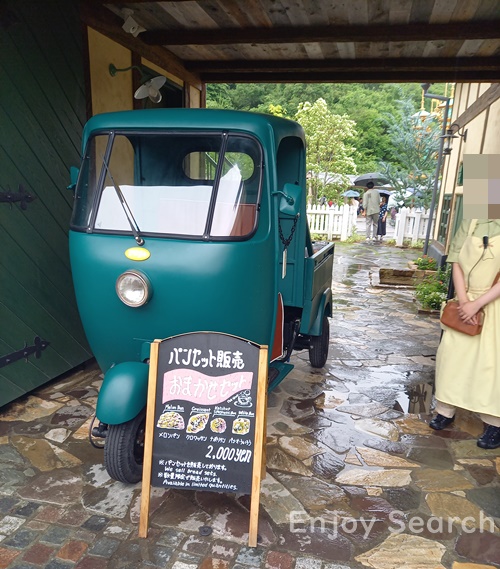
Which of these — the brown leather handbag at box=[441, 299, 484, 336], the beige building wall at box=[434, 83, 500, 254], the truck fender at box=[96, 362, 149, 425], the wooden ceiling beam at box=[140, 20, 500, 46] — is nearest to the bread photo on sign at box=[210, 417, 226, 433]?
the truck fender at box=[96, 362, 149, 425]

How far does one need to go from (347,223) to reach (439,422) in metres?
13.7

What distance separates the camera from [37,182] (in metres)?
4.12

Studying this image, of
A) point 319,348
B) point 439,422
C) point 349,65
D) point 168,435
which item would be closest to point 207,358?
point 168,435

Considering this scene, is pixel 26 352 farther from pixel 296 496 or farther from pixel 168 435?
pixel 296 496

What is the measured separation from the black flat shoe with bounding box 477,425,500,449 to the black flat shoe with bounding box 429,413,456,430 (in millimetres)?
309

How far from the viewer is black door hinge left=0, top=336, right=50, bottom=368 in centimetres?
391

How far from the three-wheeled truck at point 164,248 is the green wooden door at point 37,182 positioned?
0.93 metres

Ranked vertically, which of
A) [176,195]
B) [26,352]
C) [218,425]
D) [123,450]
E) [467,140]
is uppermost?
[467,140]

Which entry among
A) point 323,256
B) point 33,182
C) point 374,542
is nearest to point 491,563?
point 374,542

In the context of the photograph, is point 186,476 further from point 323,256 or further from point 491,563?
point 323,256

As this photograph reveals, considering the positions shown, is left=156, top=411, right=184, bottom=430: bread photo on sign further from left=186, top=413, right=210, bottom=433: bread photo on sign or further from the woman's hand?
the woman's hand

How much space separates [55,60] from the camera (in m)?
4.15

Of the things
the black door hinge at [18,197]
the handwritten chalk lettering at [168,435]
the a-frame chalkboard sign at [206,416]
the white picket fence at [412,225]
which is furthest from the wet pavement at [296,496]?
the white picket fence at [412,225]

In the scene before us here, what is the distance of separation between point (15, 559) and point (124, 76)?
489 centimetres
